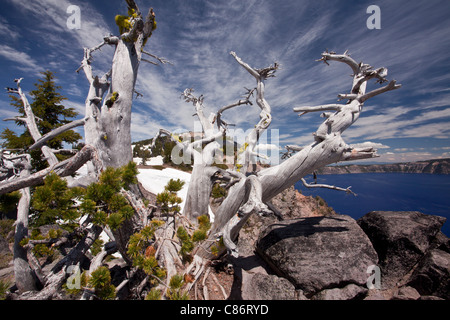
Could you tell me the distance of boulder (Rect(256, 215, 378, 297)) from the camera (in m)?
3.17

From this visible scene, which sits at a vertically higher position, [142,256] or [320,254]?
[142,256]

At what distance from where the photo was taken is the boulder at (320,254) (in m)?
3.17

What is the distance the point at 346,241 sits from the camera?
3.54 m

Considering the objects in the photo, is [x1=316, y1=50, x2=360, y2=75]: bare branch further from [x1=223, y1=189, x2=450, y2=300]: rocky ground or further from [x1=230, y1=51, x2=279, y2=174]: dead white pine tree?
[x1=223, y1=189, x2=450, y2=300]: rocky ground

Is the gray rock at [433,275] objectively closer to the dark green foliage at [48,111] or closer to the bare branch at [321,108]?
the bare branch at [321,108]

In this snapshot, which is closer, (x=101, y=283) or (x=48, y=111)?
(x=101, y=283)

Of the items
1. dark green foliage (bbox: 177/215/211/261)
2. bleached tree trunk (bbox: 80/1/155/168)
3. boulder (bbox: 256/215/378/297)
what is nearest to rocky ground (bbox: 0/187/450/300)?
boulder (bbox: 256/215/378/297)

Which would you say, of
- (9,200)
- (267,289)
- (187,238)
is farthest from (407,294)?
(9,200)

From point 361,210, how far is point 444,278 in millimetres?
10516

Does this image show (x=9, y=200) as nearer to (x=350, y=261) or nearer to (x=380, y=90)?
A: (x=350, y=261)

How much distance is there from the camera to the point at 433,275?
300cm

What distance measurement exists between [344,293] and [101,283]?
398cm
